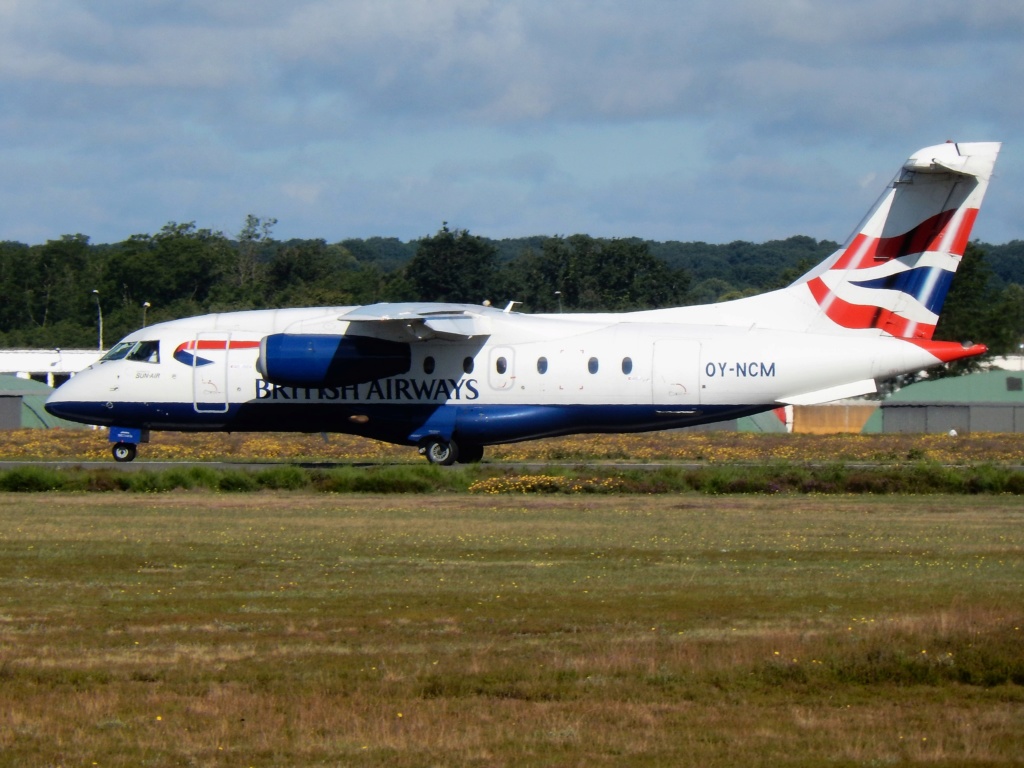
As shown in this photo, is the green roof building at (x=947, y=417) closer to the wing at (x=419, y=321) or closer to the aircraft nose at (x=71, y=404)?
the wing at (x=419, y=321)

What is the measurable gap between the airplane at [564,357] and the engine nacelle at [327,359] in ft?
0.11

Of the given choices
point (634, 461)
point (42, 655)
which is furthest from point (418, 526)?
point (634, 461)

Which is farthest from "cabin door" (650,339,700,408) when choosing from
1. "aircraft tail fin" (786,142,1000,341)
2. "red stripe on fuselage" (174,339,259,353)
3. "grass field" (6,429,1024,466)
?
"red stripe on fuselage" (174,339,259,353)

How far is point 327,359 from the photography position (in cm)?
3172

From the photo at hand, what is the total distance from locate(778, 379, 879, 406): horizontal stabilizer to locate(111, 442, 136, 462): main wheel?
17.1m

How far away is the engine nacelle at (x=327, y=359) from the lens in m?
31.5

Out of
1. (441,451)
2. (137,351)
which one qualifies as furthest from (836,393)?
(137,351)

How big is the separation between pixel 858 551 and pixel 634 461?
20269mm

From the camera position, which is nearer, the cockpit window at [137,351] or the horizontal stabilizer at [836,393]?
the horizontal stabilizer at [836,393]

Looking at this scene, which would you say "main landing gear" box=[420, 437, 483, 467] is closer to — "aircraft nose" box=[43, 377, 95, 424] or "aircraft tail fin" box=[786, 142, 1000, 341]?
"aircraft nose" box=[43, 377, 95, 424]

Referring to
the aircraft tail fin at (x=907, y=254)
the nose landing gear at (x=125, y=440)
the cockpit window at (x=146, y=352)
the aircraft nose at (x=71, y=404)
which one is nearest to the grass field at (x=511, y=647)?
the aircraft tail fin at (x=907, y=254)

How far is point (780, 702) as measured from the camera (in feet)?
32.2

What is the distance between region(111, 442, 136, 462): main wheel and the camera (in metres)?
35.4

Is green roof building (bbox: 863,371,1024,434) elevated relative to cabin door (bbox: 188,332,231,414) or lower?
lower
